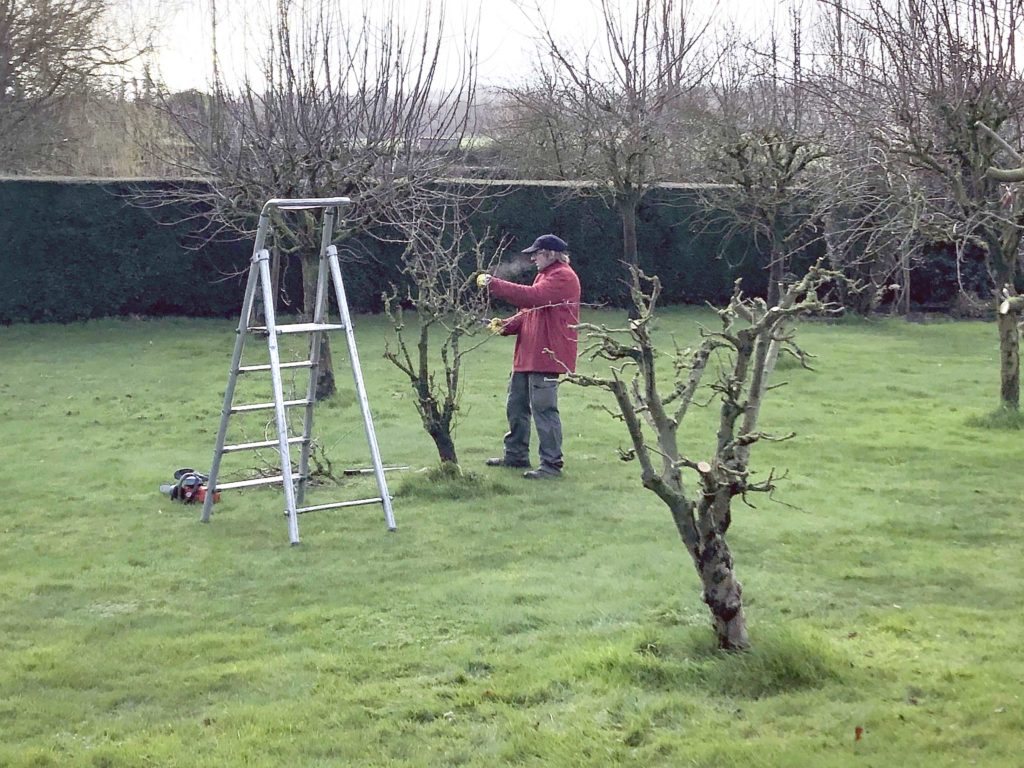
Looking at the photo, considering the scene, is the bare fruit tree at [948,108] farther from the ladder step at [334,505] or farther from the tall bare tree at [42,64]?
the tall bare tree at [42,64]

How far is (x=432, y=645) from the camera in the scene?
5418 mm

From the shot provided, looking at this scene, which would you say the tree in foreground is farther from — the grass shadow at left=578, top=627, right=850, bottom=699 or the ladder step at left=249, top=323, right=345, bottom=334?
the ladder step at left=249, top=323, right=345, bottom=334

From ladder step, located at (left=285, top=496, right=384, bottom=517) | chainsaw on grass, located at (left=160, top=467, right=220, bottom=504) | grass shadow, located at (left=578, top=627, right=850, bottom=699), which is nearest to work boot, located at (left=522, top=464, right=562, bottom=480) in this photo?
ladder step, located at (left=285, top=496, right=384, bottom=517)

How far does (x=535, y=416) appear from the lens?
919cm

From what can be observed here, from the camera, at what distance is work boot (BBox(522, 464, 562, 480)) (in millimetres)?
9195

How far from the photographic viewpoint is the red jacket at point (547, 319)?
348 inches

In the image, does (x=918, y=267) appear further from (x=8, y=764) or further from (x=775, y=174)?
(x=8, y=764)

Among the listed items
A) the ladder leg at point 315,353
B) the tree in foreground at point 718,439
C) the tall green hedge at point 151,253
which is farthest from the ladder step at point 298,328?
the tall green hedge at point 151,253

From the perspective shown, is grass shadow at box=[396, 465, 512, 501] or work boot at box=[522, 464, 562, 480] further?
work boot at box=[522, 464, 562, 480]

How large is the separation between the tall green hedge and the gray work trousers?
336 inches

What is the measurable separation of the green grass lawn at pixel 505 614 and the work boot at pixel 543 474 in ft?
0.50

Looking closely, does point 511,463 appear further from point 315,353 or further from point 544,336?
point 315,353

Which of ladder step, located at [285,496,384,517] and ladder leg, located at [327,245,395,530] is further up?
ladder leg, located at [327,245,395,530]

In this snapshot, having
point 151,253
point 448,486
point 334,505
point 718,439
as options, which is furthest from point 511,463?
point 151,253
